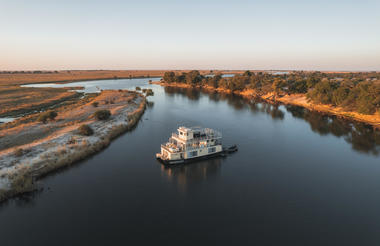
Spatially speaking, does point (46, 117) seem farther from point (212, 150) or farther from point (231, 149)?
point (231, 149)

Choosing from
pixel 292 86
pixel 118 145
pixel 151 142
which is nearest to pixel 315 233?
pixel 151 142

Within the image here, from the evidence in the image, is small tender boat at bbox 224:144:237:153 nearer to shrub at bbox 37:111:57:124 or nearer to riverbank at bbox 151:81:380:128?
shrub at bbox 37:111:57:124

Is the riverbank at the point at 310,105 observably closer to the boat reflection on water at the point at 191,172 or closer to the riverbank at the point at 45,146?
the boat reflection on water at the point at 191,172

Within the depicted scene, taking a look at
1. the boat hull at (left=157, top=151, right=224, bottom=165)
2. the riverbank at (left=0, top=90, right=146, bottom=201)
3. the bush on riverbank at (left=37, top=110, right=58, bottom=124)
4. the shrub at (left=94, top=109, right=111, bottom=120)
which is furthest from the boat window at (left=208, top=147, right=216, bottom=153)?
the bush on riverbank at (left=37, top=110, right=58, bottom=124)

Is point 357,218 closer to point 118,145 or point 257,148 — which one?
point 257,148

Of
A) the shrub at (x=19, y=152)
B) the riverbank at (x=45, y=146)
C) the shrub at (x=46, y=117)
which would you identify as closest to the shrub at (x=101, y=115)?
the riverbank at (x=45, y=146)

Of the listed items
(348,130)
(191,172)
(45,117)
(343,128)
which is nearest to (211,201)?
(191,172)
